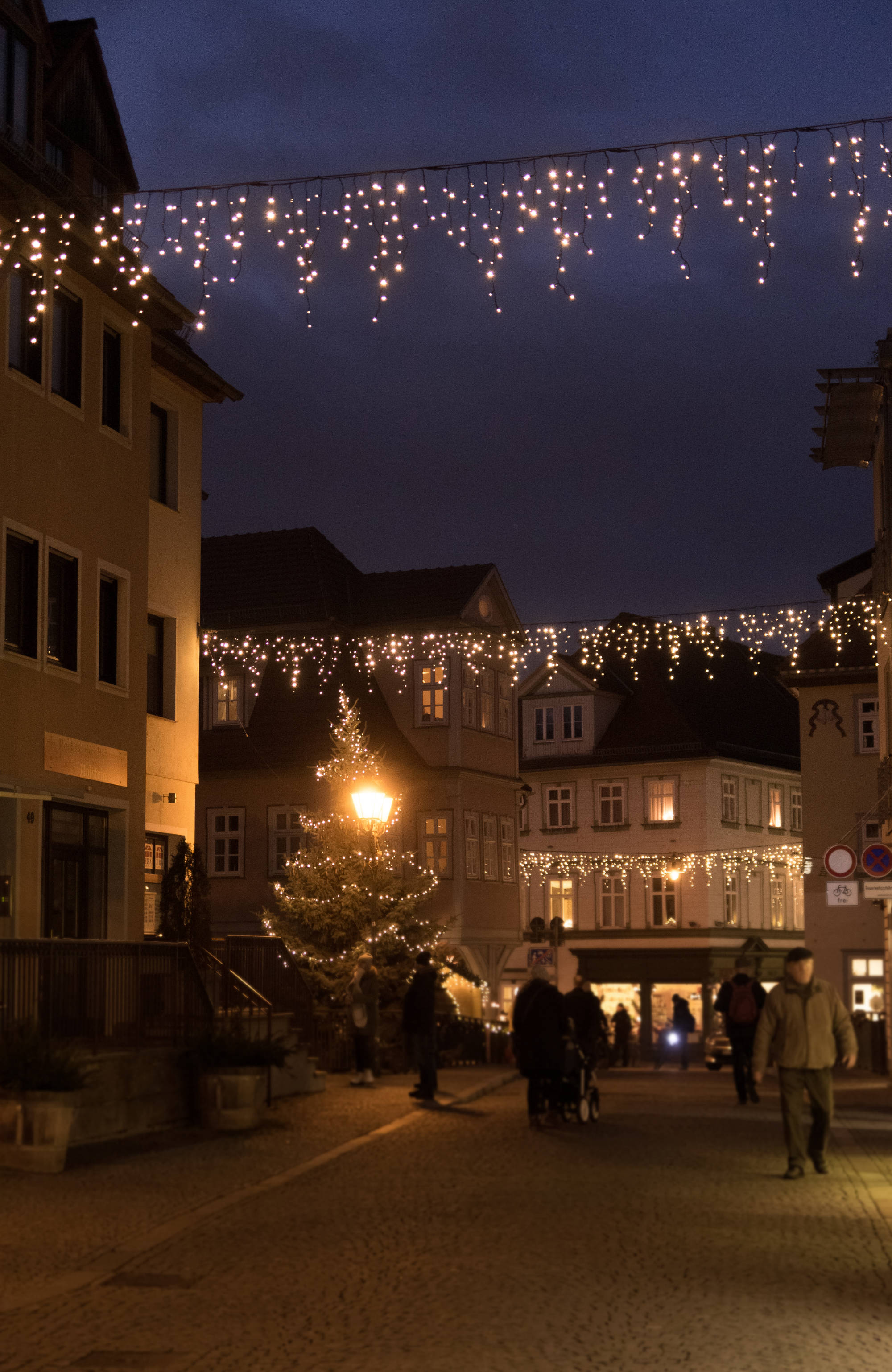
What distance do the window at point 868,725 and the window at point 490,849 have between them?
31.6 ft

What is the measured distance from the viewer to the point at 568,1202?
12.7 metres

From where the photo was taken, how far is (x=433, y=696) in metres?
47.3

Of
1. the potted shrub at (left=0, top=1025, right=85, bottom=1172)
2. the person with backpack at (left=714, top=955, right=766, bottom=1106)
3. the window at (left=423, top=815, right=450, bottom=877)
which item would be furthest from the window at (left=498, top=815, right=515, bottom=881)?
the potted shrub at (left=0, top=1025, right=85, bottom=1172)

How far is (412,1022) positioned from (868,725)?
29.4m

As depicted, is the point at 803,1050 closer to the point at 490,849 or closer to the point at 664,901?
the point at 490,849

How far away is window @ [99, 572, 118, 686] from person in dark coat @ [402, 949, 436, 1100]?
5.83 metres

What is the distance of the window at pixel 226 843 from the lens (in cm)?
4806

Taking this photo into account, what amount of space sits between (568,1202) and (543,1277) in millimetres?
3097

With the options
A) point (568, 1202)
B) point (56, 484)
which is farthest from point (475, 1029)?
point (568, 1202)

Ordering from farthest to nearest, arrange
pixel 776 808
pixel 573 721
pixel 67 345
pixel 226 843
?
pixel 776 808, pixel 573 721, pixel 226 843, pixel 67 345

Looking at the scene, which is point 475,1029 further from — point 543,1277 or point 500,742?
point 543,1277

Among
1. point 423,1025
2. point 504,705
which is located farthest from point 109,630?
point 504,705

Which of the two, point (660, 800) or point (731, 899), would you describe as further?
point (660, 800)

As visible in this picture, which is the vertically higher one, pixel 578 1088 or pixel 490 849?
pixel 490 849
